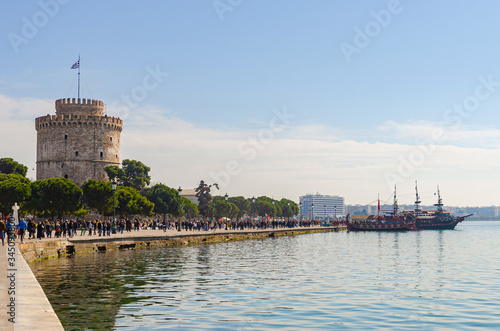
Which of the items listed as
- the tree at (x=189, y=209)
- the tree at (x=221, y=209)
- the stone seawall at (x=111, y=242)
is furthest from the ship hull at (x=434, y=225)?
the stone seawall at (x=111, y=242)

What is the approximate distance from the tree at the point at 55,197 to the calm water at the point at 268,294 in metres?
28.9

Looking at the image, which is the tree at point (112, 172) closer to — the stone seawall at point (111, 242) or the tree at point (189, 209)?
the tree at point (189, 209)

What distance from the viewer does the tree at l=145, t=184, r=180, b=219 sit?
86438 millimetres

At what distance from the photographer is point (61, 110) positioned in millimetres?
80812

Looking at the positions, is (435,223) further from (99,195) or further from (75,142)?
(99,195)

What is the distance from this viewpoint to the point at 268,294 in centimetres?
2016

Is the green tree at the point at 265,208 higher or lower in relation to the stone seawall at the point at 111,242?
higher

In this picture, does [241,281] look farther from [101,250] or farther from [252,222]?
[252,222]

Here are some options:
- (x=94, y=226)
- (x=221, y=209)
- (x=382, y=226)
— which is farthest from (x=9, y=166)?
(x=382, y=226)

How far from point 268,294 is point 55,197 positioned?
45681 mm

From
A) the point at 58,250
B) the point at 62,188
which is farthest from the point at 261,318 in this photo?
the point at 62,188

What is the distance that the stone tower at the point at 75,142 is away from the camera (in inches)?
3110

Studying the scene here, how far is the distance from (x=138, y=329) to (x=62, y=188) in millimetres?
49644

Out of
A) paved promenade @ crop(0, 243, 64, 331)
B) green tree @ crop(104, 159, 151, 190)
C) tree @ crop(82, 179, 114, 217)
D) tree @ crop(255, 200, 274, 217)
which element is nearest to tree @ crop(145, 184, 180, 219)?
green tree @ crop(104, 159, 151, 190)
